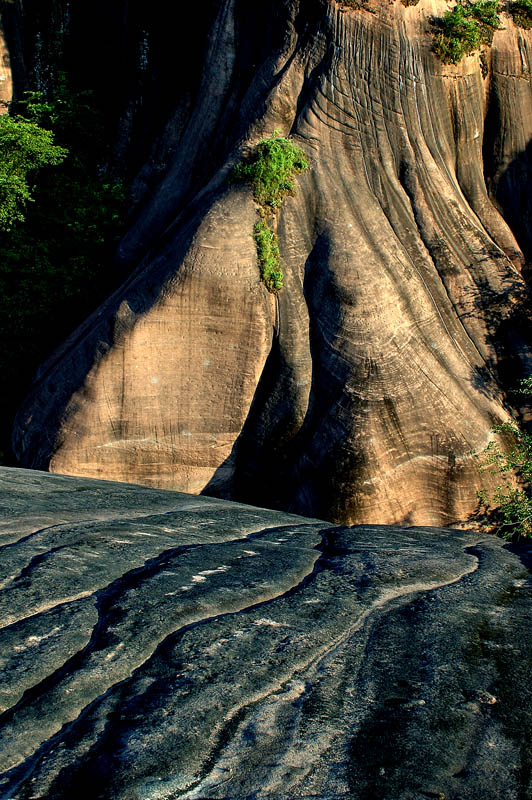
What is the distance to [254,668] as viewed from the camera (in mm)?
2994

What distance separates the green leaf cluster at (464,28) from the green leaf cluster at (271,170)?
6.89 feet

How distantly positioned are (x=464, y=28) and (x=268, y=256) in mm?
3454

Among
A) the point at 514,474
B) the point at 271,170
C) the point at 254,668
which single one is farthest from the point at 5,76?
the point at 254,668

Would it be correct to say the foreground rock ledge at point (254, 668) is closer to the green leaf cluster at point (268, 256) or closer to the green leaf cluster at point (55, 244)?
the green leaf cluster at point (268, 256)

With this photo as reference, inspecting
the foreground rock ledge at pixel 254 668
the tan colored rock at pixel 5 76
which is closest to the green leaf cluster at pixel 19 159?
the tan colored rock at pixel 5 76

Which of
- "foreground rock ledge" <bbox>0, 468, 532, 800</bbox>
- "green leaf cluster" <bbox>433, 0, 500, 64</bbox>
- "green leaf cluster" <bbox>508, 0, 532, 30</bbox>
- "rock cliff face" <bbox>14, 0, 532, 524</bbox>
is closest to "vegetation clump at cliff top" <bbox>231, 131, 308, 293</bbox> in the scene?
"rock cliff face" <bbox>14, 0, 532, 524</bbox>

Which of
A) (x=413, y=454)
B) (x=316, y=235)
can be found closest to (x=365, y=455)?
(x=413, y=454)

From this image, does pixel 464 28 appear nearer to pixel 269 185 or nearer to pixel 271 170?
pixel 271 170

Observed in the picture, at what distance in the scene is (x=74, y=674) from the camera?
293 cm

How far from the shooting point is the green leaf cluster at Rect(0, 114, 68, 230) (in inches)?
384

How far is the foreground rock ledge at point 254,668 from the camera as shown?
2426 millimetres

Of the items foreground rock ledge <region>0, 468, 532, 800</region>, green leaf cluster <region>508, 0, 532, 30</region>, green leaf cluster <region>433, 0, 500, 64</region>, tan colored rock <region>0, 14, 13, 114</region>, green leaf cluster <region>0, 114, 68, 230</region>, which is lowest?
foreground rock ledge <region>0, 468, 532, 800</region>

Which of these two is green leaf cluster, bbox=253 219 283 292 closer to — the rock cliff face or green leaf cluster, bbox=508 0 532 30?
the rock cliff face

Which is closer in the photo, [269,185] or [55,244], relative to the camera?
[269,185]
